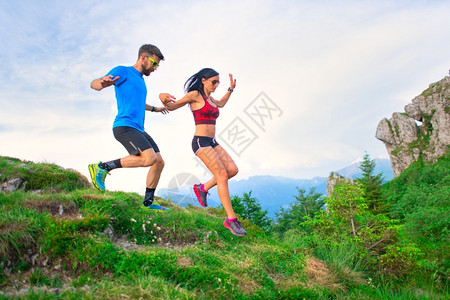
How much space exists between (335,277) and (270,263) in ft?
4.85

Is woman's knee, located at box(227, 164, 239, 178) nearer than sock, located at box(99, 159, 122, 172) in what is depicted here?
No

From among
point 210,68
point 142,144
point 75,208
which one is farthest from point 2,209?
point 210,68

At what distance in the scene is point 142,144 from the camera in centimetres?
598

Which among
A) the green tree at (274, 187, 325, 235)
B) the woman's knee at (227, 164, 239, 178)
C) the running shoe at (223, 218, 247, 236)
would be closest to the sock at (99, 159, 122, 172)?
the woman's knee at (227, 164, 239, 178)

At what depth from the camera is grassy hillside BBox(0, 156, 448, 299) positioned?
3932mm

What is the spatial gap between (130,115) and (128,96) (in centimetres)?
39

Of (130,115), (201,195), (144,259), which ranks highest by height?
(130,115)

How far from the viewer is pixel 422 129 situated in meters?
81.9

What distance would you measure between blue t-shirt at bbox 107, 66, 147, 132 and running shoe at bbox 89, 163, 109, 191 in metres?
1.02

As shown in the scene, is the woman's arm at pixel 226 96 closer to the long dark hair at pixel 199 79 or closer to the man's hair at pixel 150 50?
the long dark hair at pixel 199 79

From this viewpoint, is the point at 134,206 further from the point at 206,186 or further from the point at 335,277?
the point at 335,277

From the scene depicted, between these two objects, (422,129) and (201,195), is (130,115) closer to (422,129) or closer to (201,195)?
(201,195)

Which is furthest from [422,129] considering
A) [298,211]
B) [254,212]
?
[254,212]

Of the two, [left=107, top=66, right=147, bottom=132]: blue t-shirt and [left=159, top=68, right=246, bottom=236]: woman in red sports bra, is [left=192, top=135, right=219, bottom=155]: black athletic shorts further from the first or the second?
[left=107, top=66, right=147, bottom=132]: blue t-shirt
